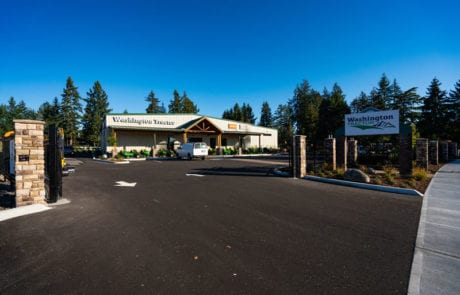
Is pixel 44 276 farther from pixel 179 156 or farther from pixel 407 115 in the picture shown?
pixel 407 115

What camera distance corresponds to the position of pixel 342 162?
12945 mm

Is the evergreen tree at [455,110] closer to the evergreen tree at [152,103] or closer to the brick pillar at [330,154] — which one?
the brick pillar at [330,154]

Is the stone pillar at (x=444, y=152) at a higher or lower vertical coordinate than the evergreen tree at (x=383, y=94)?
lower

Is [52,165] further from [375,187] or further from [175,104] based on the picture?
[175,104]

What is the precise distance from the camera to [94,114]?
62.9 metres

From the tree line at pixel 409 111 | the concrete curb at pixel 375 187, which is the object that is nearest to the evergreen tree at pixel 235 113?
the tree line at pixel 409 111

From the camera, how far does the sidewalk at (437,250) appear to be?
272cm

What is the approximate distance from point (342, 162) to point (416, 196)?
5.59 meters

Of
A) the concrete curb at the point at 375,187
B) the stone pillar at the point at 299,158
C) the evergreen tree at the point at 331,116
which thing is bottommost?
the concrete curb at the point at 375,187

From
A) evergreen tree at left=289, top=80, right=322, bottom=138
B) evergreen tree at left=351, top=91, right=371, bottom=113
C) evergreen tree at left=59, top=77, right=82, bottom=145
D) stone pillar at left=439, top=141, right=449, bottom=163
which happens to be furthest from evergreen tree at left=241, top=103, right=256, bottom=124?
stone pillar at left=439, top=141, right=449, bottom=163

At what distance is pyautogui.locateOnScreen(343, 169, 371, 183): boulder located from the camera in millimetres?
9432

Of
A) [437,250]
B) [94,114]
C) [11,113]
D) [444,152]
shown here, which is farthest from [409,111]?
[11,113]

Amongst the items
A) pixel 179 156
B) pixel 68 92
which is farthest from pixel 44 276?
pixel 68 92

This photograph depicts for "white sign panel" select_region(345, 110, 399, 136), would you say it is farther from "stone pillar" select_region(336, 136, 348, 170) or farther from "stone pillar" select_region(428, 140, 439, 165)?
"stone pillar" select_region(428, 140, 439, 165)
